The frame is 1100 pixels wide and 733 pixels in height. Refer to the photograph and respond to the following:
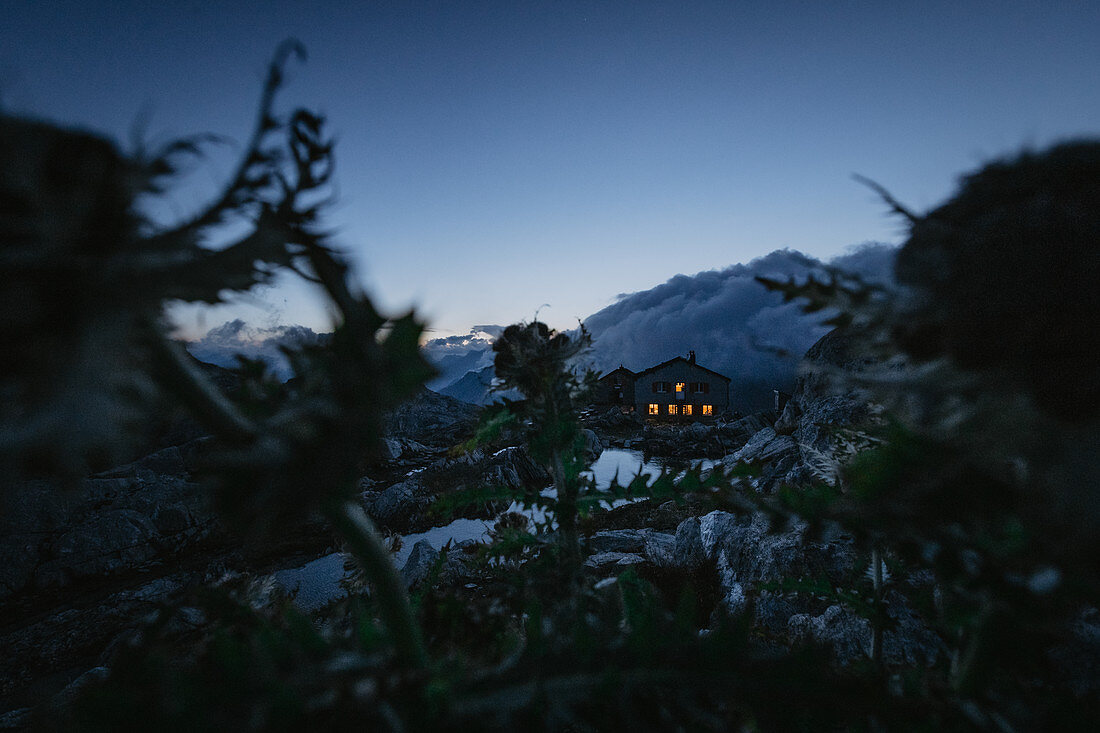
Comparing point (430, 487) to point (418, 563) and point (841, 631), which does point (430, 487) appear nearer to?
point (418, 563)

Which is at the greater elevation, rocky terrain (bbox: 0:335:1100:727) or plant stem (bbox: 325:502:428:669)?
plant stem (bbox: 325:502:428:669)

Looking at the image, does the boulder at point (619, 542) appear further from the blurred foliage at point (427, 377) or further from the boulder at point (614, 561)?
the blurred foliage at point (427, 377)

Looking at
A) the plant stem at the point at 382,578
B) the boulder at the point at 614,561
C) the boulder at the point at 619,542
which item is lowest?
the boulder at the point at 619,542

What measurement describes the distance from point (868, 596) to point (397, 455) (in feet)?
88.5

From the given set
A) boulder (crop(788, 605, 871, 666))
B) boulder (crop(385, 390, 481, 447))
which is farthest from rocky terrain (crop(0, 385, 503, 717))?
boulder (crop(385, 390, 481, 447))

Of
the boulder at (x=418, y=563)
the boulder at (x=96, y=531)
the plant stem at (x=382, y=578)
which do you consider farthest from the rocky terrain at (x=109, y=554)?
the plant stem at (x=382, y=578)

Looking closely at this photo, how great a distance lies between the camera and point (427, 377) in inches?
43.7

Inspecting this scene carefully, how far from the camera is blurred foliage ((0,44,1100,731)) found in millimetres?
783

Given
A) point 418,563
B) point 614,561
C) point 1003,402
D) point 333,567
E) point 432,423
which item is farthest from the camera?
point 432,423

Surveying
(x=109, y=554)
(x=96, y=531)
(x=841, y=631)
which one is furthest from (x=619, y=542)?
(x=96, y=531)

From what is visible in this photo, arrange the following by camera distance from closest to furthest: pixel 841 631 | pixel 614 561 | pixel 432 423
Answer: pixel 841 631 < pixel 614 561 < pixel 432 423

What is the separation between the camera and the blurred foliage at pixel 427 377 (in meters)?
0.78

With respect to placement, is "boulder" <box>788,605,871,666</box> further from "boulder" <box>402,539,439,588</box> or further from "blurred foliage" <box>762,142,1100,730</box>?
"boulder" <box>402,539,439,588</box>

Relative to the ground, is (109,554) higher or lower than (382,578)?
lower
